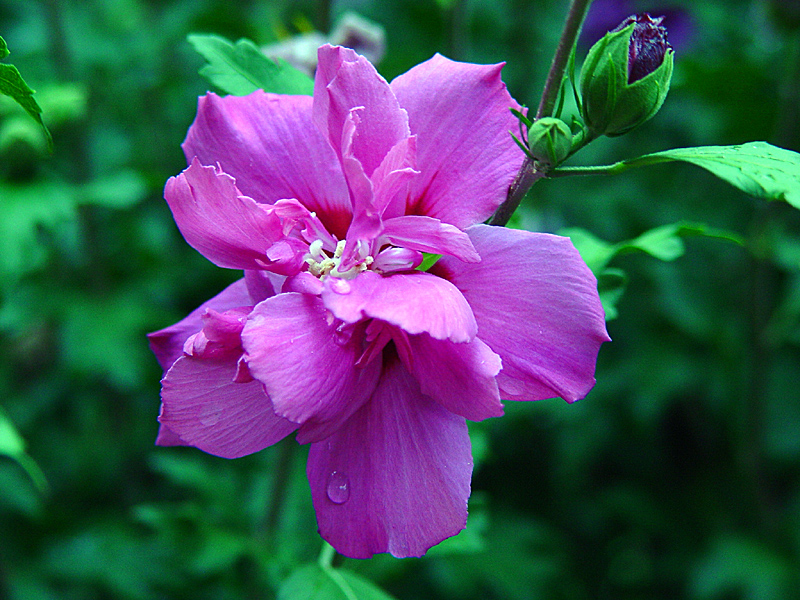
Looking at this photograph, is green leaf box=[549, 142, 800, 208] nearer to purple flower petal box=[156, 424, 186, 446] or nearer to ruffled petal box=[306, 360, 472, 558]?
ruffled petal box=[306, 360, 472, 558]

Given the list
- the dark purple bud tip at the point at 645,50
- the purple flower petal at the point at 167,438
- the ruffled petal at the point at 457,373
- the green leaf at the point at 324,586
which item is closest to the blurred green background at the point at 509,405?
the green leaf at the point at 324,586

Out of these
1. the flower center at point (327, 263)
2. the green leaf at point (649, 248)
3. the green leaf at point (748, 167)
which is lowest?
the green leaf at point (649, 248)

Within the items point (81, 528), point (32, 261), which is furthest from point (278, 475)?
point (81, 528)

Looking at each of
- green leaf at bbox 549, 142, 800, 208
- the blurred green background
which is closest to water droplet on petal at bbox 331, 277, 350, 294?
green leaf at bbox 549, 142, 800, 208

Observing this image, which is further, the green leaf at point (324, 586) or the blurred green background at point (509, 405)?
the blurred green background at point (509, 405)

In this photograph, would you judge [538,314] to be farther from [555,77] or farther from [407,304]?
[555,77]

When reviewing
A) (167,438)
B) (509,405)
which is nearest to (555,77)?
(167,438)

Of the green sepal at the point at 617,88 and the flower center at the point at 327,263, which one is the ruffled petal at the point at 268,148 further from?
the green sepal at the point at 617,88
